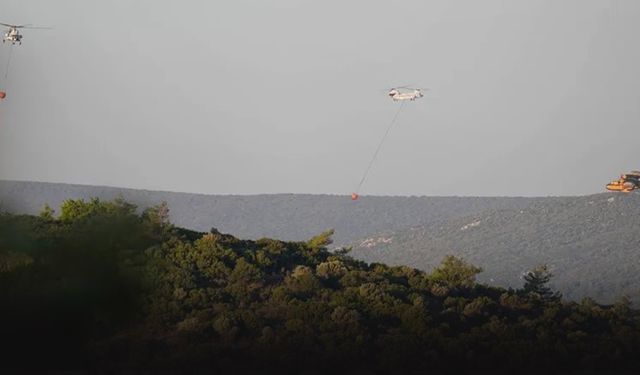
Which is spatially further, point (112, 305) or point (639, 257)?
point (639, 257)

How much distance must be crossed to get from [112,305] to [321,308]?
30.7 m

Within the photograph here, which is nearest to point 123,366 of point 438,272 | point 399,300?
point 399,300

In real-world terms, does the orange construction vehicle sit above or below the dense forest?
above

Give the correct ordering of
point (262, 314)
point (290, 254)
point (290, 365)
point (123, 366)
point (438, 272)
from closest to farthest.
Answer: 1. point (123, 366)
2. point (290, 365)
3. point (262, 314)
4. point (290, 254)
5. point (438, 272)

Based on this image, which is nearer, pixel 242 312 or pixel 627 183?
pixel 242 312

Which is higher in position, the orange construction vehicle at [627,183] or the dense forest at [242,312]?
the orange construction vehicle at [627,183]

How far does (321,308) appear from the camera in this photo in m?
68.2

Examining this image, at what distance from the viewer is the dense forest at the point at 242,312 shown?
122 ft

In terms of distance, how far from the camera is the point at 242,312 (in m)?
66.1

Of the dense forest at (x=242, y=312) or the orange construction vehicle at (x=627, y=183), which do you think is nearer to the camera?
the dense forest at (x=242, y=312)

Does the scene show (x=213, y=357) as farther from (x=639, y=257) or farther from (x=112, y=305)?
(x=639, y=257)

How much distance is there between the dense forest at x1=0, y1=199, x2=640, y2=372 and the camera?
122 feet

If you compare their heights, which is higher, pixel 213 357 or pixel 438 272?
pixel 438 272

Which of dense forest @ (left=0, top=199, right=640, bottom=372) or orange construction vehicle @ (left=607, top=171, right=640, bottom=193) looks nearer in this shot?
dense forest @ (left=0, top=199, right=640, bottom=372)
